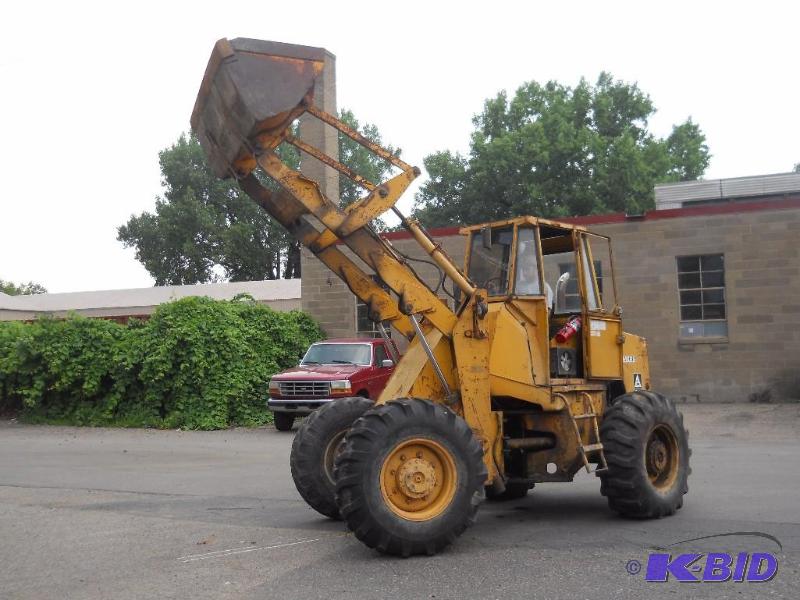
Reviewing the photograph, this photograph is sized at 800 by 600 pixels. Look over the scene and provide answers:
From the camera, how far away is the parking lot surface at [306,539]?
19.5 feet

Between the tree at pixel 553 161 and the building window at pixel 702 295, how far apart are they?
21.2m

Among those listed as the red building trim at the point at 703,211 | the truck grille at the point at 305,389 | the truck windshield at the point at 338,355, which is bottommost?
the truck grille at the point at 305,389

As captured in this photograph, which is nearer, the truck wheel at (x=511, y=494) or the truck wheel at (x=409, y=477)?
the truck wheel at (x=409, y=477)

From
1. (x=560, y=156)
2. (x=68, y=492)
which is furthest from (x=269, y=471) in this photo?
(x=560, y=156)

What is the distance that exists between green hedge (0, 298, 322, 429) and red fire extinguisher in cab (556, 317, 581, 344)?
12971 mm

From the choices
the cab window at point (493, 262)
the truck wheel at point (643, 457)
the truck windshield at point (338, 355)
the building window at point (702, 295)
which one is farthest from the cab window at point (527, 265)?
the building window at point (702, 295)

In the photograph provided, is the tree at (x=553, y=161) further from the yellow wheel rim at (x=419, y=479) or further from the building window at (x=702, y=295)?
the yellow wheel rim at (x=419, y=479)

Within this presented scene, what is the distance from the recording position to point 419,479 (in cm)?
684

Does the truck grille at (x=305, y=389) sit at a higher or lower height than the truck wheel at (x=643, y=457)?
higher

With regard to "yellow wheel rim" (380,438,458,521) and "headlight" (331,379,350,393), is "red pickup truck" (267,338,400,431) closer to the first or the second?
"headlight" (331,379,350,393)

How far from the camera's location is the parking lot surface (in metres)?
5.95

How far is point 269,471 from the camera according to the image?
12.7 metres

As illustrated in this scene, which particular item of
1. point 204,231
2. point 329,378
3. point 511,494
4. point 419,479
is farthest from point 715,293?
point 204,231

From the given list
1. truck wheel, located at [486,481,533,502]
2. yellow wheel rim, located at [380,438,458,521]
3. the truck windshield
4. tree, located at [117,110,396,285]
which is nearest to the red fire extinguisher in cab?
truck wheel, located at [486,481,533,502]
